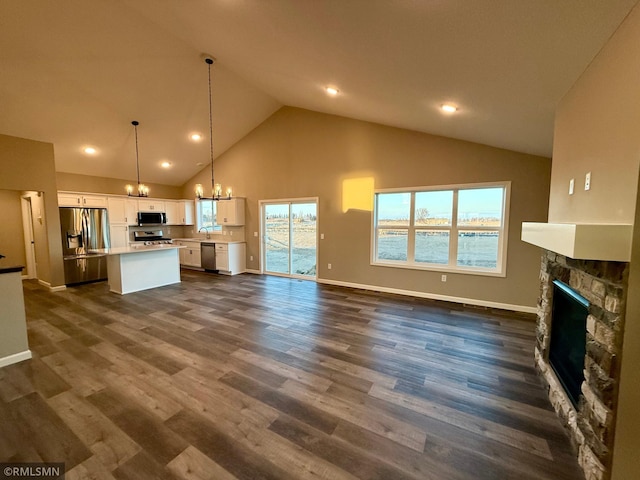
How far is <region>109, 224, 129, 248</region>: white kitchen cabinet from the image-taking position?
21.5 ft

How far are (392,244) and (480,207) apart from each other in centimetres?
163

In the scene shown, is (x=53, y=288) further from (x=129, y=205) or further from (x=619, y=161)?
(x=619, y=161)

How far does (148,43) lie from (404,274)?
5540mm

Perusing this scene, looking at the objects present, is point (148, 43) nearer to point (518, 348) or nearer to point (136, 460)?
point (136, 460)

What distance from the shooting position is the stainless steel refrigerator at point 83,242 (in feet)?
18.4

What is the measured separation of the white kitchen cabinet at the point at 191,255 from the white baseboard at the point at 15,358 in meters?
4.79

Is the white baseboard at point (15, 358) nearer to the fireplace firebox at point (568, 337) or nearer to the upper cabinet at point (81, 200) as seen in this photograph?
the upper cabinet at point (81, 200)

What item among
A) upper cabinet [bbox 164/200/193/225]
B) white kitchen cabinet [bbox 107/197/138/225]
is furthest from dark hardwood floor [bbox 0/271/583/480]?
upper cabinet [bbox 164/200/193/225]

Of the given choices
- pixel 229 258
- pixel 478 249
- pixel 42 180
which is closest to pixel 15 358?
pixel 42 180

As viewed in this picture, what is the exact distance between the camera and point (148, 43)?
368cm

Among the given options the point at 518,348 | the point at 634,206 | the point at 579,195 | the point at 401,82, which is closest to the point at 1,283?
the point at 401,82

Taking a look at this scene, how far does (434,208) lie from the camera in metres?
4.74

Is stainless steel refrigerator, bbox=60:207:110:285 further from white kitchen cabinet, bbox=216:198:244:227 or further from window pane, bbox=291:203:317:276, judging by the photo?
window pane, bbox=291:203:317:276

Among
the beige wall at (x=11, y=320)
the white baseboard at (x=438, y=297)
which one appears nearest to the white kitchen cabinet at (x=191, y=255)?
the white baseboard at (x=438, y=297)
